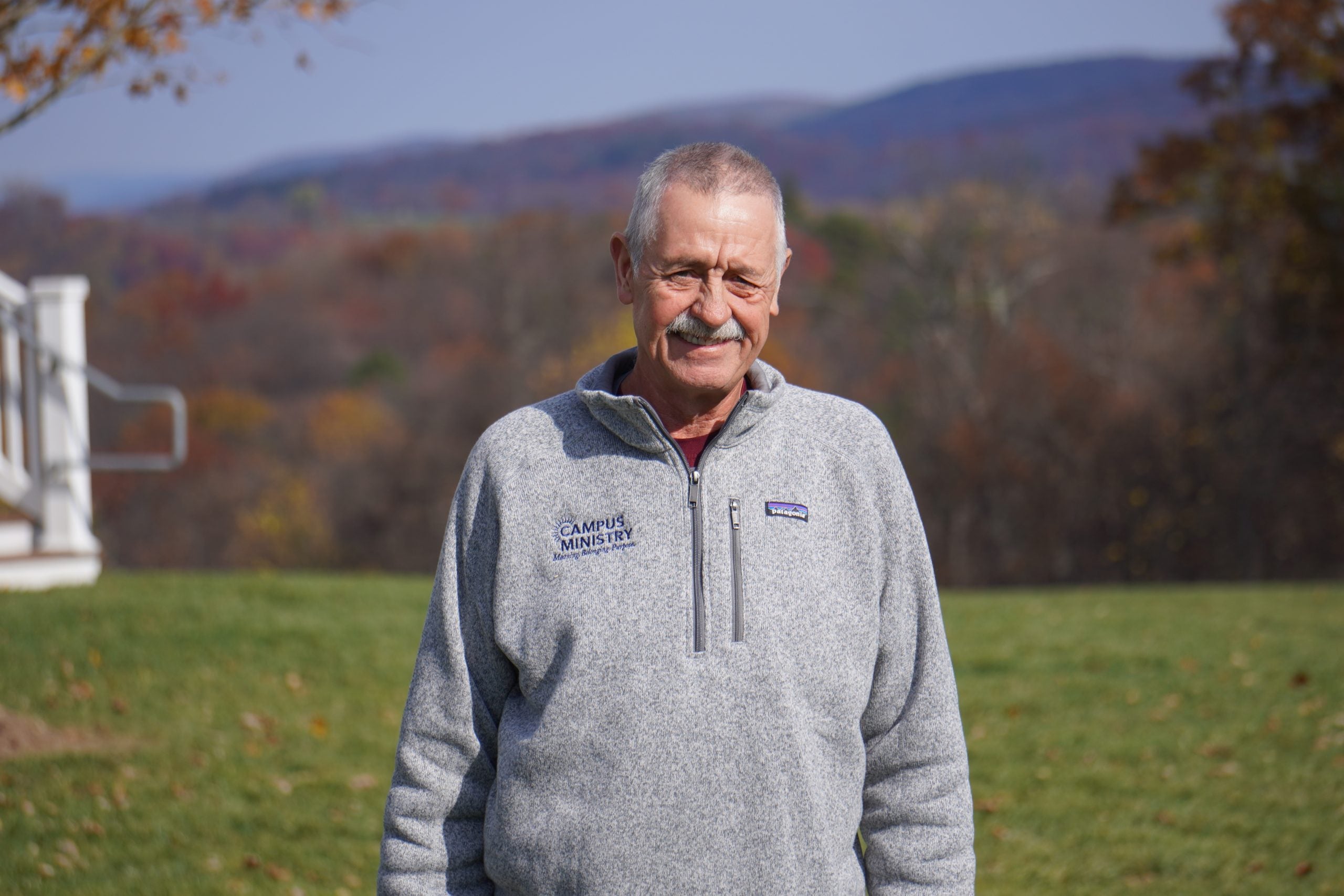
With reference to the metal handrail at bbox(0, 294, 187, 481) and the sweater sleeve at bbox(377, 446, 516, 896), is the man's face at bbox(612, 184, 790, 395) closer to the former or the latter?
the sweater sleeve at bbox(377, 446, 516, 896)

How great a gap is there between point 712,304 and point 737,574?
0.44 m

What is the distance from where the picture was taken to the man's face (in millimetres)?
2049

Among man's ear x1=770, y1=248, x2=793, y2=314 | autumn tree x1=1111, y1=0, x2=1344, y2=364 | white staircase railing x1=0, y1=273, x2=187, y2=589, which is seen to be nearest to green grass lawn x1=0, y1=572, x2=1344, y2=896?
white staircase railing x1=0, y1=273, x2=187, y2=589

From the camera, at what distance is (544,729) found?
2.01 meters

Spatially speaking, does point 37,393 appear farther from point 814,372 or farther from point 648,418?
point 814,372

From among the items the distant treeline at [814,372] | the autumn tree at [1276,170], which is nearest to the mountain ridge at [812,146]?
the distant treeline at [814,372]

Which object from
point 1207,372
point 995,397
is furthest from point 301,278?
point 1207,372

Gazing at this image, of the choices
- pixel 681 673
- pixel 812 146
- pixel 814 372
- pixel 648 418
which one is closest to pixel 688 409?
pixel 648 418

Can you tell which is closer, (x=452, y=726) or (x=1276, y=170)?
(x=452, y=726)

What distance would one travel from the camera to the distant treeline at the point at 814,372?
21.1 m

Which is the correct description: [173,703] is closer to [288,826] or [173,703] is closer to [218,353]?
[288,826]

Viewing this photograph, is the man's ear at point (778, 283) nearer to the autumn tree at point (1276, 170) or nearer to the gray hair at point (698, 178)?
the gray hair at point (698, 178)

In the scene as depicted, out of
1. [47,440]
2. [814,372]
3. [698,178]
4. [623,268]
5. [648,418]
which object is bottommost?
[814,372]

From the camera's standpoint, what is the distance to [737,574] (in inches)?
79.5
